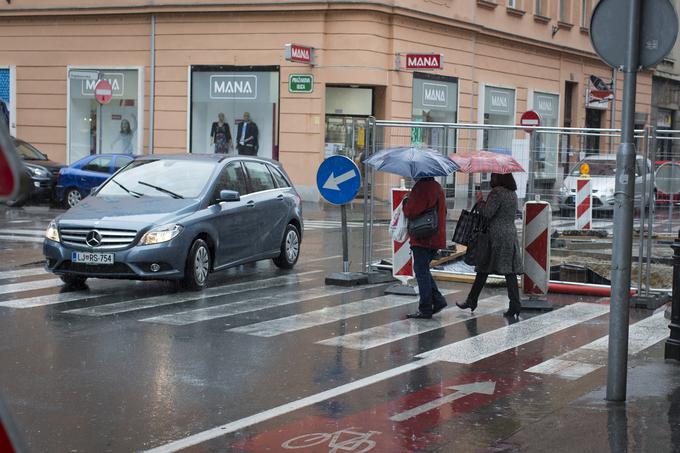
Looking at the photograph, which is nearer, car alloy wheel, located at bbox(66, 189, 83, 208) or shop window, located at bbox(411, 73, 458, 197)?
car alloy wheel, located at bbox(66, 189, 83, 208)

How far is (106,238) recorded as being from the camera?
12680 millimetres

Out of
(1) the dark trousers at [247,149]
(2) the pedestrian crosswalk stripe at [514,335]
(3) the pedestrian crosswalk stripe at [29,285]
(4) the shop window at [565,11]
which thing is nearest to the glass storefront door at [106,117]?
(1) the dark trousers at [247,149]

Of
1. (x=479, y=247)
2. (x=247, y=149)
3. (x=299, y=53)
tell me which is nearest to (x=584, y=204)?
(x=479, y=247)

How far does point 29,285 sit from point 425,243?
5.19 meters

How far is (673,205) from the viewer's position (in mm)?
17453

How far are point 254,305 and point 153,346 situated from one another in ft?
9.00

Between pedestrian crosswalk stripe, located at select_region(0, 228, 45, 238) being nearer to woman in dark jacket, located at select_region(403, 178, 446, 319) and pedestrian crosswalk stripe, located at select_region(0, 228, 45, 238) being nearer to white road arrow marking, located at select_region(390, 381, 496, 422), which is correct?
woman in dark jacket, located at select_region(403, 178, 446, 319)

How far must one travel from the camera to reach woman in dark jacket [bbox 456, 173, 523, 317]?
1187 cm

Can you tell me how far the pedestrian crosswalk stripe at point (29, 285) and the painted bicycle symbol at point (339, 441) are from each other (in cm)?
721

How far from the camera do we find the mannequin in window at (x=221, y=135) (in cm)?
3275

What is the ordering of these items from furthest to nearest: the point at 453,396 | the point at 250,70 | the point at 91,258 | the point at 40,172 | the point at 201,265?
the point at 250,70 < the point at 40,172 < the point at 201,265 < the point at 91,258 < the point at 453,396

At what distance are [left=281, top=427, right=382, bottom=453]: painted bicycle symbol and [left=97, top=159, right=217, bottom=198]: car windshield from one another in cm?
729

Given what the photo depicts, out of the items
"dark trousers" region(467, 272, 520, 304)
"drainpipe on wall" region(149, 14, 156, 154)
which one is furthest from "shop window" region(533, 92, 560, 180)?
"drainpipe on wall" region(149, 14, 156, 154)

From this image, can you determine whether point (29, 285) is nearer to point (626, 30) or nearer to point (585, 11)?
point (626, 30)
